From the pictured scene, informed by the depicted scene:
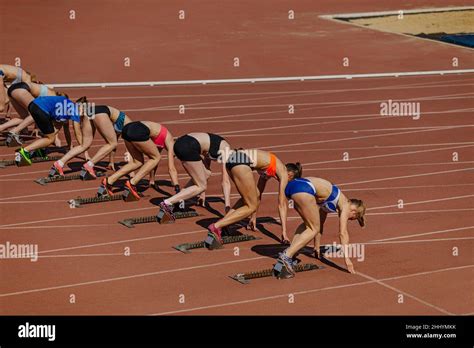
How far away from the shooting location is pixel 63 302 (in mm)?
12609

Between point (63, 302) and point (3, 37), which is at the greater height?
point (3, 37)

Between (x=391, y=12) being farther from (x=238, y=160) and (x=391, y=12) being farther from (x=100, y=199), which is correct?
(x=238, y=160)

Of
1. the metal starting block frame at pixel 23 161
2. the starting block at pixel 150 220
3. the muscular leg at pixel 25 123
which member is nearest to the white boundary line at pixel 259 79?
the muscular leg at pixel 25 123

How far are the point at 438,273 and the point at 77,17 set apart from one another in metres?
26.9

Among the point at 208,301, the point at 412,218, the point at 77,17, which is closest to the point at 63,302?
the point at 208,301

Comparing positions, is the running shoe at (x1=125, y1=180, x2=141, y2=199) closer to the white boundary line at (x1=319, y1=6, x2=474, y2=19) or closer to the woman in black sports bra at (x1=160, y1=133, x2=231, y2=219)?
the woman in black sports bra at (x1=160, y1=133, x2=231, y2=219)

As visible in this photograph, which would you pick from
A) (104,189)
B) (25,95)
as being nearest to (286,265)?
(104,189)

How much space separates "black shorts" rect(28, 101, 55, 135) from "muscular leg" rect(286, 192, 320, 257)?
23.5ft

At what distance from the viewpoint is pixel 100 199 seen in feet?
56.3

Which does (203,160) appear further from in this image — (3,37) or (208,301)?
(3,37)

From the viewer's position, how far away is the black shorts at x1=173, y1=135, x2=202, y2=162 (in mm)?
15422

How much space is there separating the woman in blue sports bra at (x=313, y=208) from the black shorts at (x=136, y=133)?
3868 mm

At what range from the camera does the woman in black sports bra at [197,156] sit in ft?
50.6

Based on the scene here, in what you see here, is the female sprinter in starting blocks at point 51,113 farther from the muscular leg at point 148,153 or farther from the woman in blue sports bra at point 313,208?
the woman in blue sports bra at point 313,208
